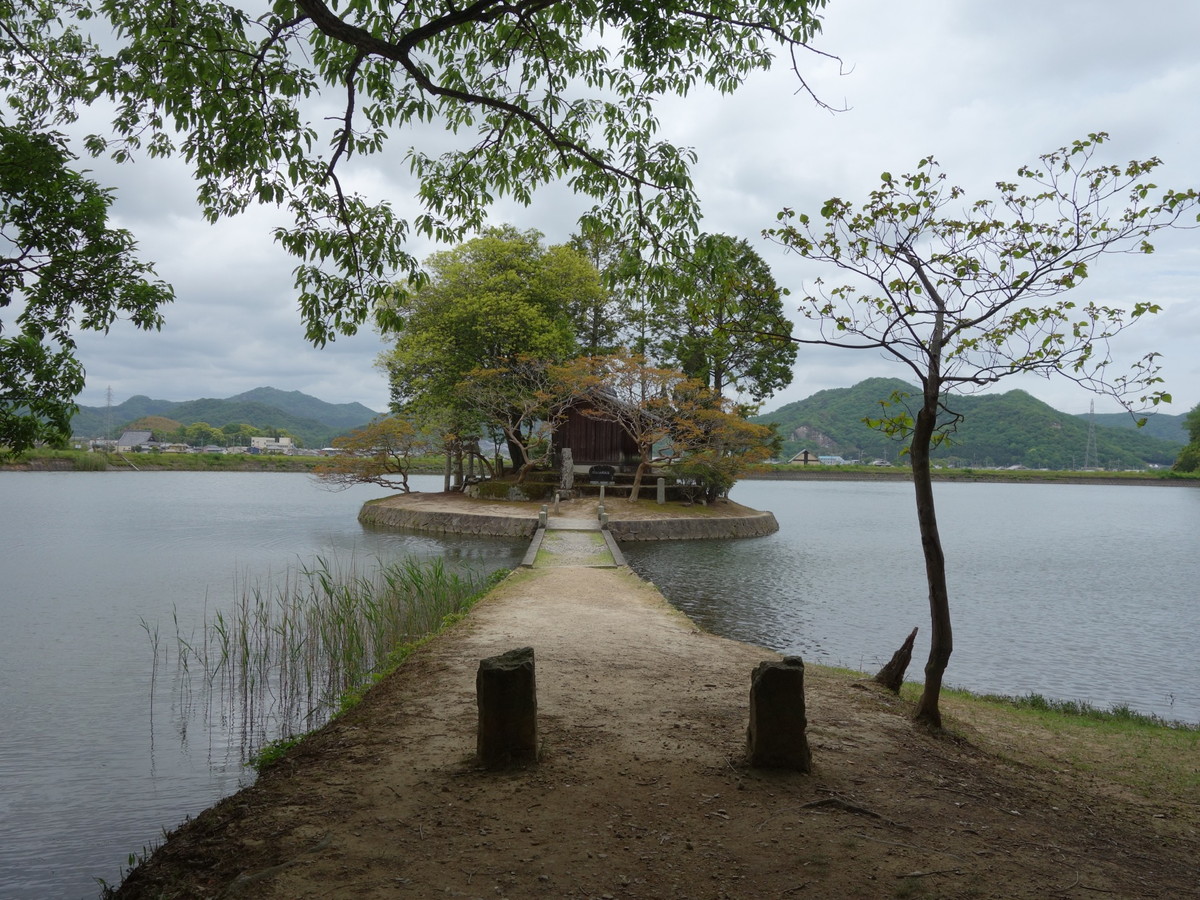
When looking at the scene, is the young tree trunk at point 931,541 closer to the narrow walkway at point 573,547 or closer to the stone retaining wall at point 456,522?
the narrow walkway at point 573,547

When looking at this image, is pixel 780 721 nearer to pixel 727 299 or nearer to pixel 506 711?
pixel 506 711

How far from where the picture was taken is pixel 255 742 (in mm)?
6746

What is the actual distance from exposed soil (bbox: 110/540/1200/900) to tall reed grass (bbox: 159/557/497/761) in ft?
6.46

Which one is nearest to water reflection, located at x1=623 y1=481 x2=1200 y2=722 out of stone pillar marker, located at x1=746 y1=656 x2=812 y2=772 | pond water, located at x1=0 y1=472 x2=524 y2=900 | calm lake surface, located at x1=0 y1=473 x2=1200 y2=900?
calm lake surface, located at x1=0 y1=473 x2=1200 y2=900

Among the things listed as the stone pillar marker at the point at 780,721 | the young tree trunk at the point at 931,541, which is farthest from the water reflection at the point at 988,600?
the stone pillar marker at the point at 780,721

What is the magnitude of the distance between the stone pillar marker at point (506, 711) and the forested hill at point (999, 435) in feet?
242

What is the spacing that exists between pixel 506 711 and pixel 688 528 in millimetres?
22614

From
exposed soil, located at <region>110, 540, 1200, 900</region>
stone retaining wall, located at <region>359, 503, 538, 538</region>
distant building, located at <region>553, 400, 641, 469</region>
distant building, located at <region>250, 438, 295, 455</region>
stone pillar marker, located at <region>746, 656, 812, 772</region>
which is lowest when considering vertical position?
stone retaining wall, located at <region>359, 503, 538, 538</region>

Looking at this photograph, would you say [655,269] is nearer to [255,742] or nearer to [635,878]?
[635,878]

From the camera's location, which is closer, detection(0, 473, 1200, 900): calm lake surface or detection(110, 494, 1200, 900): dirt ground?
detection(110, 494, 1200, 900): dirt ground

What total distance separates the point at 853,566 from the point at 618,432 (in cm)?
1489

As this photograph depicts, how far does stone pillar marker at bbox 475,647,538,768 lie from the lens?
4.25 m

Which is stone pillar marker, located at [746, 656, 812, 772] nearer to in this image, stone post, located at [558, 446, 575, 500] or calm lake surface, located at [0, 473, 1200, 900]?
calm lake surface, located at [0, 473, 1200, 900]

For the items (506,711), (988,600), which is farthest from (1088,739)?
(988,600)
